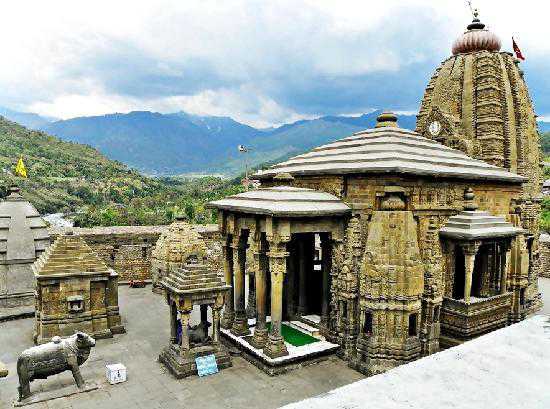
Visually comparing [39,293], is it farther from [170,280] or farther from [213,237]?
[213,237]

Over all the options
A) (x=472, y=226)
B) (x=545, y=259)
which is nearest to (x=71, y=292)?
(x=472, y=226)

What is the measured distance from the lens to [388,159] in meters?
11.1

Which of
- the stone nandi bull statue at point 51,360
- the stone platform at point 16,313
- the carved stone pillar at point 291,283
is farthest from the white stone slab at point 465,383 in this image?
the stone platform at point 16,313

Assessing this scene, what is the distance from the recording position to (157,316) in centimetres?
1562

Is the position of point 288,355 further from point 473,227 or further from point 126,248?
point 126,248

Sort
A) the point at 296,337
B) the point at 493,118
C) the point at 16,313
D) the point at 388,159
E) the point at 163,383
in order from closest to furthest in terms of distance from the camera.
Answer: the point at 163,383, the point at 388,159, the point at 296,337, the point at 16,313, the point at 493,118

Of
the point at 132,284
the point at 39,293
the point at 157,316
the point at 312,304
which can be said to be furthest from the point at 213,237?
the point at 39,293

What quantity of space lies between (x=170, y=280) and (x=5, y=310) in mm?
8642

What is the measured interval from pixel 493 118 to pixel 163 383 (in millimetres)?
14125

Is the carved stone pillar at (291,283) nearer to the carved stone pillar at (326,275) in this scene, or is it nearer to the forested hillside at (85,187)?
the carved stone pillar at (326,275)

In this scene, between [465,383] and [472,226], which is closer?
[465,383]

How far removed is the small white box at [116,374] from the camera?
1008 centimetres

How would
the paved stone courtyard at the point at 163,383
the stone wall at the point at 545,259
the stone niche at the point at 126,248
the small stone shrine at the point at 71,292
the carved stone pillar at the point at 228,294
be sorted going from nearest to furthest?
the paved stone courtyard at the point at 163,383
the small stone shrine at the point at 71,292
the carved stone pillar at the point at 228,294
the stone niche at the point at 126,248
the stone wall at the point at 545,259

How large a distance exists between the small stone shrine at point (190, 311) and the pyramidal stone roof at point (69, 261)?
11.2 feet
